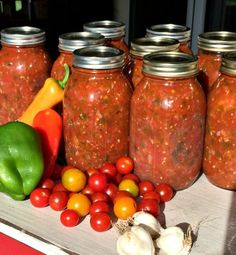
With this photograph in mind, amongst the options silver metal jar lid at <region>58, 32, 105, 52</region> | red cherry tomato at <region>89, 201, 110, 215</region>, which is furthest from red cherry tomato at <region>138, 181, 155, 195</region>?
silver metal jar lid at <region>58, 32, 105, 52</region>

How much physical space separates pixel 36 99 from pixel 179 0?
207 cm

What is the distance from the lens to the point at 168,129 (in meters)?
1.20

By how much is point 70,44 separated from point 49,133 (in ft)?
0.93

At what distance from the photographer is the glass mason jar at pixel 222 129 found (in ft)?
3.91

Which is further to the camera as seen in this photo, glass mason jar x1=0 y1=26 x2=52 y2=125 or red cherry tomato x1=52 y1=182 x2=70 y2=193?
glass mason jar x1=0 y1=26 x2=52 y2=125

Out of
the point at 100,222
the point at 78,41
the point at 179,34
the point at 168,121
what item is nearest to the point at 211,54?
the point at 179,34

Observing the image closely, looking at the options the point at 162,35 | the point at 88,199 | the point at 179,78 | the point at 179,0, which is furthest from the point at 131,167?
the point at 179,0

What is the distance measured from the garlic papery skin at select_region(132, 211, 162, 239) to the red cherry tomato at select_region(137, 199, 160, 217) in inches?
2.1

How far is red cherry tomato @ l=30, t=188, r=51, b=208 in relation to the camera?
1210 mm

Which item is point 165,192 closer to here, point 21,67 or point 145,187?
point 145,187

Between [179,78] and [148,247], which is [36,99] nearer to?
[179,78]

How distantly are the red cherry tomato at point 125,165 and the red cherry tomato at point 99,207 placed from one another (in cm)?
16

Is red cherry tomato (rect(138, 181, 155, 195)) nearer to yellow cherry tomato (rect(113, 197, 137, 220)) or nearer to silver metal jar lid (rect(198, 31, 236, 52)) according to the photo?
yellow cherry tomato (rect(113, 197, 137, 220))

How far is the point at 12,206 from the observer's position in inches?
48.7
